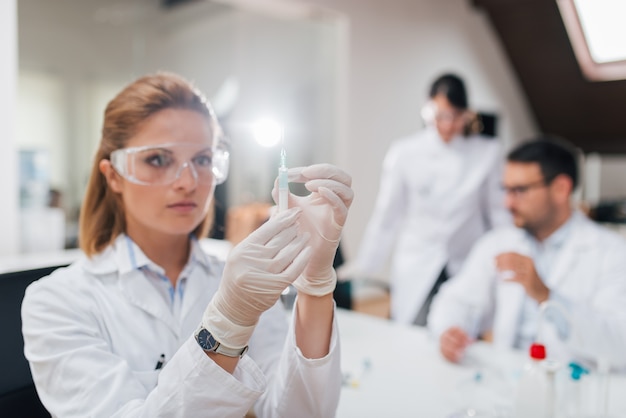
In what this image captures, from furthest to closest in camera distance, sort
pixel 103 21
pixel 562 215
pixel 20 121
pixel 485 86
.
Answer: pixel 485 86, pixel 103 21, pixel 20 121, pixel 562 215

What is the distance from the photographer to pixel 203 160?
1.28m

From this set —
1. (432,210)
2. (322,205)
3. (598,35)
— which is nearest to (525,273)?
(322,205)

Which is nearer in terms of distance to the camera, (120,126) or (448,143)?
(120,126)

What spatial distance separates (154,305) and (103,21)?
3301 millimetres

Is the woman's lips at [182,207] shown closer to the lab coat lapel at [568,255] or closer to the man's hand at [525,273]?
the man's hand at [525,273]

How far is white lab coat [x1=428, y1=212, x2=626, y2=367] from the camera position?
1799 millimetres

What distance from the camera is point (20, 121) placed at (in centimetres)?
312

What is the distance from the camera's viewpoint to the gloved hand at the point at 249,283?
36.1 inches

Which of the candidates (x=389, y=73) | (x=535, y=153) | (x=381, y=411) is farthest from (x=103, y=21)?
(x=381, y=411)

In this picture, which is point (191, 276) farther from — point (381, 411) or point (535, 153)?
point (535, 153)

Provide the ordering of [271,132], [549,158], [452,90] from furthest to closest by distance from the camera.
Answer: [452,90], [549,158], [271,132]

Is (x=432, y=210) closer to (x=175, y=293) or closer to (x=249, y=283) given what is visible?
(x=175, y=293)

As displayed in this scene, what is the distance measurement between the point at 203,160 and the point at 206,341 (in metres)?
0.49

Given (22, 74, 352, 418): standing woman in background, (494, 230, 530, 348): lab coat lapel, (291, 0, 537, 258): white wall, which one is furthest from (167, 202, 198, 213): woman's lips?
(291, 0, 537, 258): white wall
